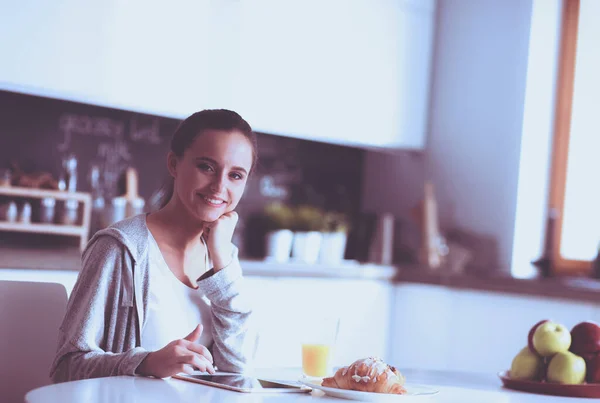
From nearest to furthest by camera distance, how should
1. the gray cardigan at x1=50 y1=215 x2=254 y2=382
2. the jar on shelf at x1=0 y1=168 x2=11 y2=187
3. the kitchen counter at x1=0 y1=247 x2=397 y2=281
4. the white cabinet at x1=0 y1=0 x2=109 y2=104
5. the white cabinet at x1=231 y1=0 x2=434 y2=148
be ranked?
the gray cardigan at x1=50 y1=215 x2=254 y2=382 < the kitchen counter at x1=0 y1=247 x2=397 y2=281 < the white cabinet at x1=0 y1=0 x2=109 y2=104 < the jar on shelf at x1=0 y1=168 x2=11 y2=187 < the white cabinet at x1=231 y1=0 x2=434 y2=148

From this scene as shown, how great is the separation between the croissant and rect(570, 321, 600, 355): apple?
45cm

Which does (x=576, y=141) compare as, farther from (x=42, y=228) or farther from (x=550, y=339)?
(x=550, y=339)

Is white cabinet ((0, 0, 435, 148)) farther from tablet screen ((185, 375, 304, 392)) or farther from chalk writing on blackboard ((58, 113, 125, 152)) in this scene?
tablet screen ((185, 375, 304, 392))

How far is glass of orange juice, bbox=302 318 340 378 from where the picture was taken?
5.15ft

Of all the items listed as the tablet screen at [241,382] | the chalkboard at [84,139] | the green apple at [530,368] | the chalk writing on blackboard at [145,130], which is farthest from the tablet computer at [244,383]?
the chalk writing on blackboard at [145,130]

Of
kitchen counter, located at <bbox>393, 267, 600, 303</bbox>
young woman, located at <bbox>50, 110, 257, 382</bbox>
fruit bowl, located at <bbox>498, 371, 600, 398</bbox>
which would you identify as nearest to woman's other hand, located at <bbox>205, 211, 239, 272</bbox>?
young woman, located at <bbox>50, 110, 257, 382</bbox>

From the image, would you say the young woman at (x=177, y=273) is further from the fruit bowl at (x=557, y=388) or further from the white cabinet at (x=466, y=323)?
the white cabinet at (x=466, y=323)

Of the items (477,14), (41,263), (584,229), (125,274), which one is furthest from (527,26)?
(125,274)

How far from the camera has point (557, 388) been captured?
161cm

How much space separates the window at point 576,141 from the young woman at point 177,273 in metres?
2.43

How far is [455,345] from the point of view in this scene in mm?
3609

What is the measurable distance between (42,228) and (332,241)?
1.36 meters

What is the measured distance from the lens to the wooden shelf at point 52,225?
2930 millimetres

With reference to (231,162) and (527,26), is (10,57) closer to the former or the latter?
(231,162)
